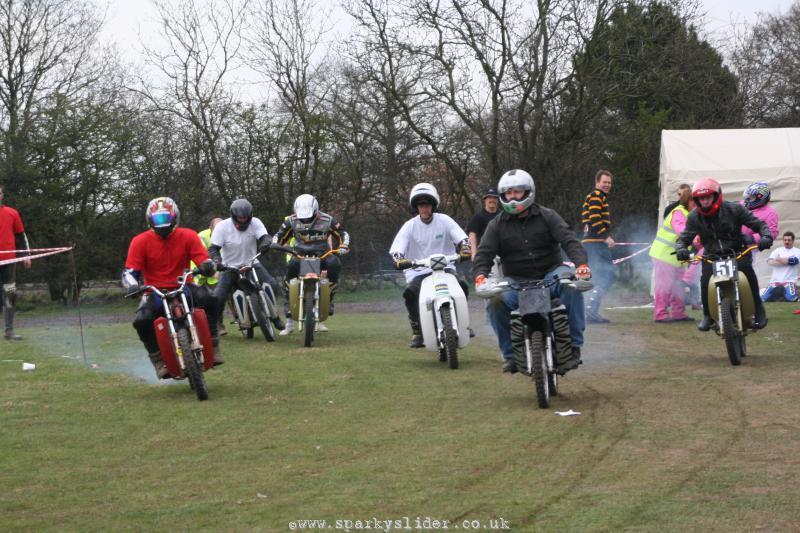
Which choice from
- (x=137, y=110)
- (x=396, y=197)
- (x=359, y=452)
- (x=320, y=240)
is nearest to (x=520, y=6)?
(x=396, y=197)

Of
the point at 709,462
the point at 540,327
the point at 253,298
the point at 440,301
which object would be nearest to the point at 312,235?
the point at 253,298

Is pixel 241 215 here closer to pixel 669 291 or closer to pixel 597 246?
pixel 597 246

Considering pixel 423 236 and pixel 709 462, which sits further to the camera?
pixel 423 236

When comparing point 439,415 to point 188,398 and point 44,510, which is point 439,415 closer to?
point 188,398

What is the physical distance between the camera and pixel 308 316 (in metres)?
15.6

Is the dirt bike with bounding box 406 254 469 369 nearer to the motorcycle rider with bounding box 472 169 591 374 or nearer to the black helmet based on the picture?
the motorcycle rider with bounding box 472 169 591 374

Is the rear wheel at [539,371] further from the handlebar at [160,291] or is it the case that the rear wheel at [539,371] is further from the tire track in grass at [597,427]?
the handlebar at [160,291]

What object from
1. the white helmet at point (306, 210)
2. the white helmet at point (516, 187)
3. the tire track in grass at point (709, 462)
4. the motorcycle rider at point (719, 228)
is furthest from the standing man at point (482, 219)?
the tire track in grass at point (709, 462)

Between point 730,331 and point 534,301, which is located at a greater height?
point 534,301

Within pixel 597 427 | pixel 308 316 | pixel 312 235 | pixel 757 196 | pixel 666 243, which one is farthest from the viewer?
pixel 666 243

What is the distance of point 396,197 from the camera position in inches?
1332

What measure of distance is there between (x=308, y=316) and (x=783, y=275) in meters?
12.1

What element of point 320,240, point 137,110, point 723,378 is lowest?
point 723,378

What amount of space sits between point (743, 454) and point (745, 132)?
20.1 meters
